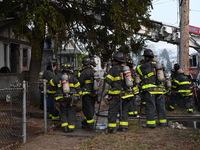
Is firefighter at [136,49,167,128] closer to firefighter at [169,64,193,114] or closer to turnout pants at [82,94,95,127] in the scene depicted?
turnout pants at [82,94,95,127]

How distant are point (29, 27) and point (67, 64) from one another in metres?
2.66

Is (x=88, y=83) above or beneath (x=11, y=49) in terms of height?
beneath

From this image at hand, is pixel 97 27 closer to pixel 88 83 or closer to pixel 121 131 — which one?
pixel 88 83

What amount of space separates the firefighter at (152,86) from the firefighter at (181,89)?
124 inches

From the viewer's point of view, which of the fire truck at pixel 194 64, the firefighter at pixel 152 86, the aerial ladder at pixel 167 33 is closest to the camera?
the firefighter at pixel 152 86

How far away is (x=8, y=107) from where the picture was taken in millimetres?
6457

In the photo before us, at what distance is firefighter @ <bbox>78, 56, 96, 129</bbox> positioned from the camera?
776 centimetres

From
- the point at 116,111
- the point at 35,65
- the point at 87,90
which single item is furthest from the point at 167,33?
the point at 116,111

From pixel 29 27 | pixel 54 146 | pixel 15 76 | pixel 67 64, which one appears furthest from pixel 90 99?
pixel 15 76

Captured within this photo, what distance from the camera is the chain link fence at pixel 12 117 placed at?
620cm

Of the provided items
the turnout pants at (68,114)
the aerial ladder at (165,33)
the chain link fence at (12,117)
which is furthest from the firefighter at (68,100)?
the aerial ladder at (165,33)

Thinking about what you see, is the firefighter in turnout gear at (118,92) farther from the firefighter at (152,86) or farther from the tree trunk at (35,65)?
the tree trunk at (35,65)

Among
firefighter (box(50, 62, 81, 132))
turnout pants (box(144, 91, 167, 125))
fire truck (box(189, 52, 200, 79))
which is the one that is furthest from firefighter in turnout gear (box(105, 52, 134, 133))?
fire truck (box(189, 52, 200, 79))

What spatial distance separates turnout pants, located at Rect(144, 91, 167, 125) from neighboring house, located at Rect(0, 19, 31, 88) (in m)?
7.61
